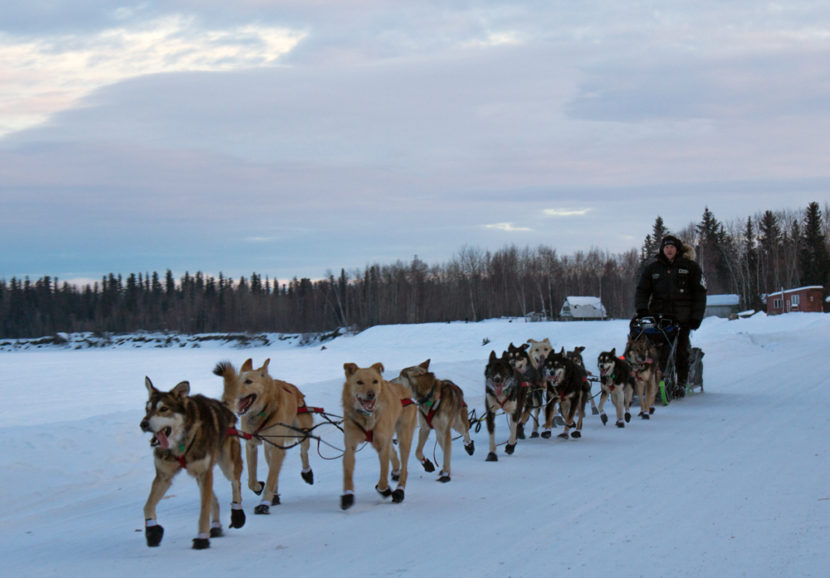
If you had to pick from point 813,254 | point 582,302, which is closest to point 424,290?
point 582,302

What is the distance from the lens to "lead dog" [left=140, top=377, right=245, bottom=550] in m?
4.34

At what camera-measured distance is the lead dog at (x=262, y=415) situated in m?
5.45

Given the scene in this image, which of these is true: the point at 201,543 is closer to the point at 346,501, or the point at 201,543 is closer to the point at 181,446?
the point at 181,446

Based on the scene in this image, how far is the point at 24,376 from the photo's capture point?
25.9 metres

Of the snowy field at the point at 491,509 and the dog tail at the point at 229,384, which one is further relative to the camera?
the dog tail at the point at 229,384

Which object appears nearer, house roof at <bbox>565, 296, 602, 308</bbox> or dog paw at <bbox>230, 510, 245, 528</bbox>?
dog paw at <bbox>230, 510, 245, 528</bbox>

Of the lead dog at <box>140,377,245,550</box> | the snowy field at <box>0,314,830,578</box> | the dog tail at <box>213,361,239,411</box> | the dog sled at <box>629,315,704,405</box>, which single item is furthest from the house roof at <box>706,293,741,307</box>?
the lead dog at <box>140,377,245,550</box>

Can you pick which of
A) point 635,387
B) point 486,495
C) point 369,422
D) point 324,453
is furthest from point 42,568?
point 635,387

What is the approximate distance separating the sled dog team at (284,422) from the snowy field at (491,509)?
20 centimetres

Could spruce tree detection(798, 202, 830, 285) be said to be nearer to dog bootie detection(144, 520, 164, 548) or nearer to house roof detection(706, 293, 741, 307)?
house roof detection(706, 293, 741, 307)

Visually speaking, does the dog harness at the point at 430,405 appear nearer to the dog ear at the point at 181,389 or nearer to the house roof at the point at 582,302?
the dog ear at the point at 181,389

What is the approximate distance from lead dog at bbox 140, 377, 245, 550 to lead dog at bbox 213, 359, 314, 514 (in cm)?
67

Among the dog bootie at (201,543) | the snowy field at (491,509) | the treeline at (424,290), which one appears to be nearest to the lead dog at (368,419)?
the snowy field at (491,509)

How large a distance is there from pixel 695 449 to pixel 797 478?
1572 millimetres
